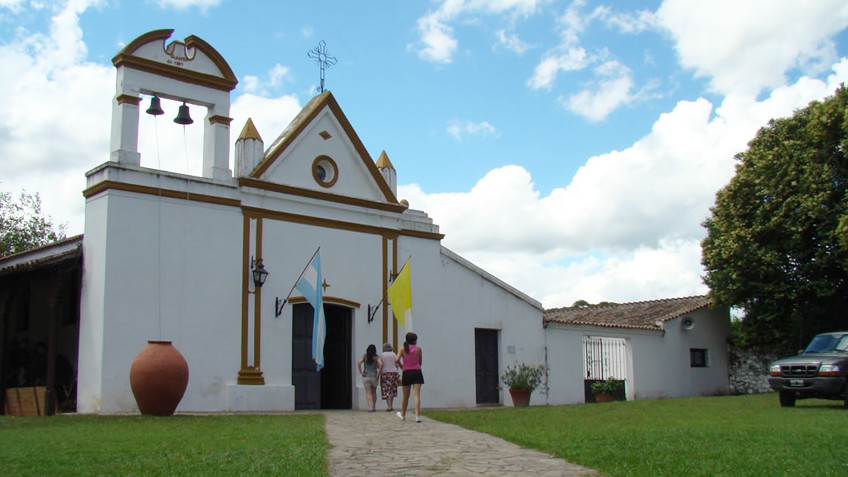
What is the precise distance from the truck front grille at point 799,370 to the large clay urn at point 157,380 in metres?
11.6

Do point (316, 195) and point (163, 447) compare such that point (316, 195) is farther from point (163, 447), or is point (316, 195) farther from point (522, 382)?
point (163, 447)

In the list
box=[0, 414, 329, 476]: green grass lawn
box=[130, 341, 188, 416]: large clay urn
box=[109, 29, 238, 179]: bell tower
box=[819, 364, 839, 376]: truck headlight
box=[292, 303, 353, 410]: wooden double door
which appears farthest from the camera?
box=[292, 303, 353, 410]: wooden double door

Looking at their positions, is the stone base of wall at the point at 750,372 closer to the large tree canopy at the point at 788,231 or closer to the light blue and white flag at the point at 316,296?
the large tree canopy at the point at 788,231

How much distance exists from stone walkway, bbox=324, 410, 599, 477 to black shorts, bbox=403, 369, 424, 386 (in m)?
1.49

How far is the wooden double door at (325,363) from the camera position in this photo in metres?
18.3

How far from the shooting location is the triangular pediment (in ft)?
60.5

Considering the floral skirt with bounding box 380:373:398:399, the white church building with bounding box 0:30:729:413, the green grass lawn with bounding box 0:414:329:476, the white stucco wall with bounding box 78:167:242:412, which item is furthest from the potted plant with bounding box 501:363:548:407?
the green grass lawn with bounding box 0:414:329:476

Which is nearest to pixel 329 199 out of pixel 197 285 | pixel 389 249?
pixel 389 249

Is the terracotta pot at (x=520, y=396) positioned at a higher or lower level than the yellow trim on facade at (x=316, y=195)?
lower

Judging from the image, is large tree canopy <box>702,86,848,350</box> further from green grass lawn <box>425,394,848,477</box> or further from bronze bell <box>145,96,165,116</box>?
bronze bell <box>145,96,165,116</box>

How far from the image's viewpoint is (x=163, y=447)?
9039mm

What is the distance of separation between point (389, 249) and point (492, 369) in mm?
4595

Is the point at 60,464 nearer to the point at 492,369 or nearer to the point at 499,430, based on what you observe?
the point at 499,430

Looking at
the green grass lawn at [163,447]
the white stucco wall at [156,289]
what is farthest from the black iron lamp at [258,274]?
the green grass lawn at [163,447]
